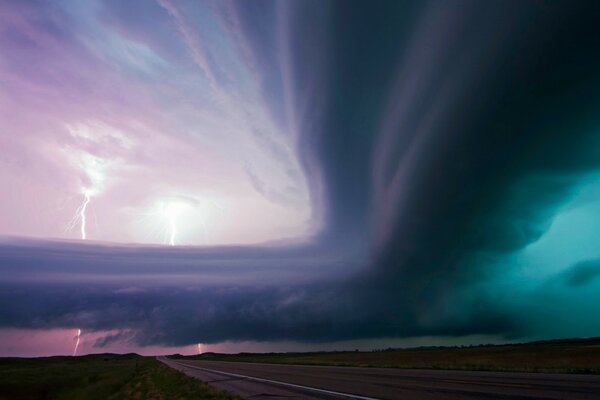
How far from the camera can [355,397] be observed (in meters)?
19.2

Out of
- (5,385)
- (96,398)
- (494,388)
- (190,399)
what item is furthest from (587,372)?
(5,385)

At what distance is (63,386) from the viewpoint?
229 feet

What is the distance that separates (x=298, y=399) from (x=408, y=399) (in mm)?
6020

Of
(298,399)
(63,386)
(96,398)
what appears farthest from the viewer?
(63,386)

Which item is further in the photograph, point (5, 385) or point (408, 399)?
point (5, 385)

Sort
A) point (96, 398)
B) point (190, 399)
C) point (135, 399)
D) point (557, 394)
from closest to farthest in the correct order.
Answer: point (557, 394), point (190, 399), point (135, 399), point (96, 398)

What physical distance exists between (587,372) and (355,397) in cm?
1900

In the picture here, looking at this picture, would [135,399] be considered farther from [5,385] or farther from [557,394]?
[5,385]

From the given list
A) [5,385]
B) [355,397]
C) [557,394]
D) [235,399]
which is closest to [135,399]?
[235,399]

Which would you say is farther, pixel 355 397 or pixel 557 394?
pixel 355 397

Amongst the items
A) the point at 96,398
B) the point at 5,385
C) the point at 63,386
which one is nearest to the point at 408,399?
the point at 96,398

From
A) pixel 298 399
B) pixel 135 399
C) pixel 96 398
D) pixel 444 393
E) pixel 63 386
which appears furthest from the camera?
pixel 63 386

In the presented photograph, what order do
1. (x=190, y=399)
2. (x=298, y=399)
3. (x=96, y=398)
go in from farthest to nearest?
(x=96, y=398) → (x=190, y=399) → (x=298, y=399)

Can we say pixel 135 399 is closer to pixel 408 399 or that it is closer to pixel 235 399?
pixel 235 399
